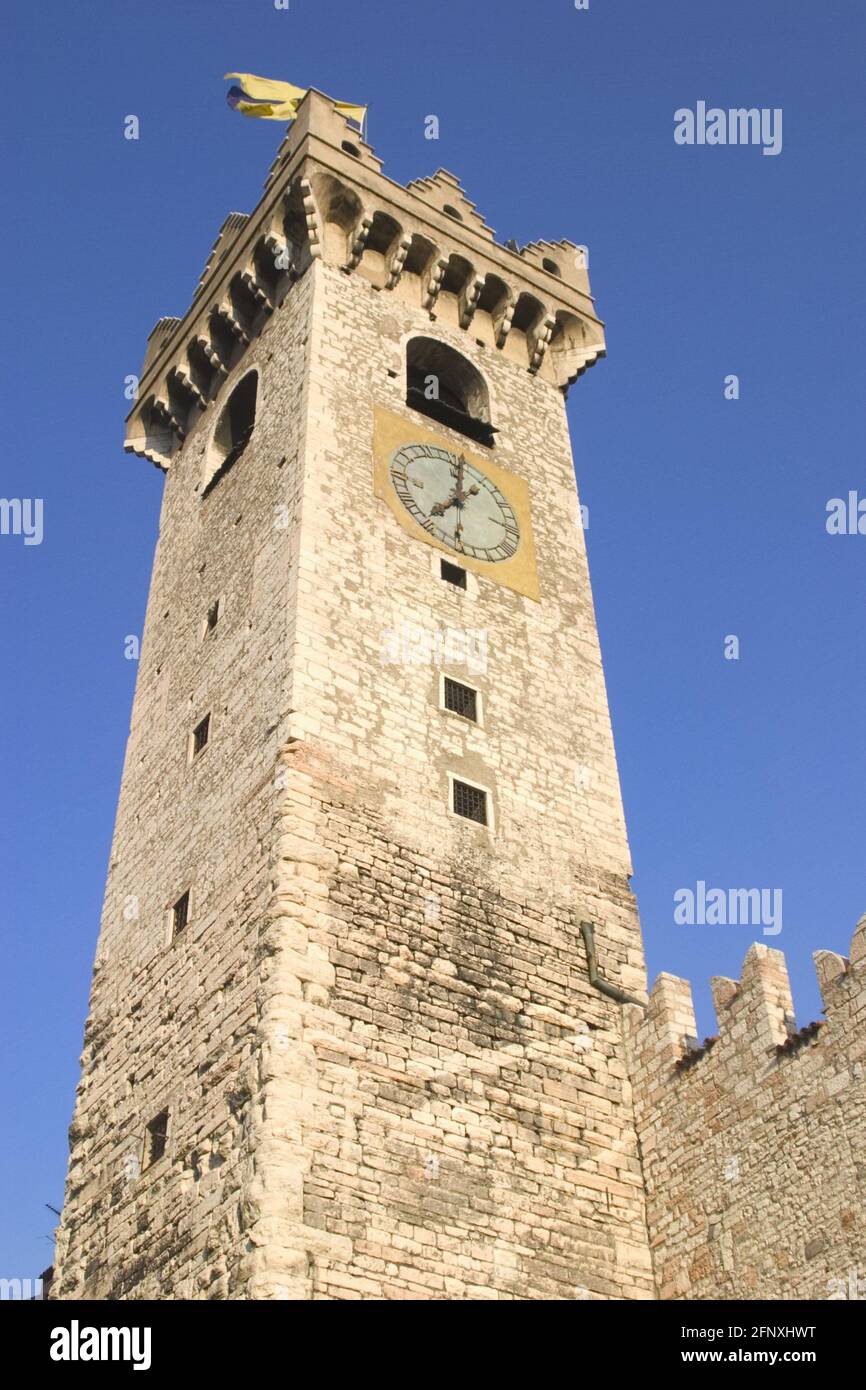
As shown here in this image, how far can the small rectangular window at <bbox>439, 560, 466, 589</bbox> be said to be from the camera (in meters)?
17.6

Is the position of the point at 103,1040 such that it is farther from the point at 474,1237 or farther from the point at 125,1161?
the point at 474,1237

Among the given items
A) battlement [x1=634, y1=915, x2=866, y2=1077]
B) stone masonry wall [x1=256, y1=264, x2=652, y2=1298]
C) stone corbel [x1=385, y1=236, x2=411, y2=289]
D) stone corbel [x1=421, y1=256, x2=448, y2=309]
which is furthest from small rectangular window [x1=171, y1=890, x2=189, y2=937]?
stone corbel [x1=421, y1=256, x2=448, y2=309]

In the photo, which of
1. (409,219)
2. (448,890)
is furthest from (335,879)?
(409,219)

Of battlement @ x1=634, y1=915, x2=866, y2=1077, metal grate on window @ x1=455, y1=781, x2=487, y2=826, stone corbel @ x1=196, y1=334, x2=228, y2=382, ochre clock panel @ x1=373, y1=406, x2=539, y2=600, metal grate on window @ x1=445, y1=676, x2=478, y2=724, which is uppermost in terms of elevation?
stone corbel @ x1=196, y1=334, x2=228, y2=382

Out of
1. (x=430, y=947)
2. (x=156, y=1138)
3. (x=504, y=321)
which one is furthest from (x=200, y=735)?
(x=504, y=321)

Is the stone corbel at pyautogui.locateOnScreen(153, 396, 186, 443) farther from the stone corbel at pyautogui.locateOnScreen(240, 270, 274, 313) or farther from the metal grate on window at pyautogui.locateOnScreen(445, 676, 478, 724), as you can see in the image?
the metal grate on window at pyautogui.locateOnScreen(445, 676, 478, 724)

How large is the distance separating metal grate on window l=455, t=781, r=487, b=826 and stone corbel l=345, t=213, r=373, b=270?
26.5ft

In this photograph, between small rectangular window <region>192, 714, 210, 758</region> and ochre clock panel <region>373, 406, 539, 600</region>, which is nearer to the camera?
small rectangular window <region>192, 714, 210, 758</region>

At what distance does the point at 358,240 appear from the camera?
798 inches

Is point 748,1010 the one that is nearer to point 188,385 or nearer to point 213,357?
point 213,357

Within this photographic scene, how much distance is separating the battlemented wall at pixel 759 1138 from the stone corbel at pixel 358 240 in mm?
10625

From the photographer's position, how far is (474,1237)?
41.5 feet

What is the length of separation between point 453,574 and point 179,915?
503 cm

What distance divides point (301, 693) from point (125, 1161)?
469cm
